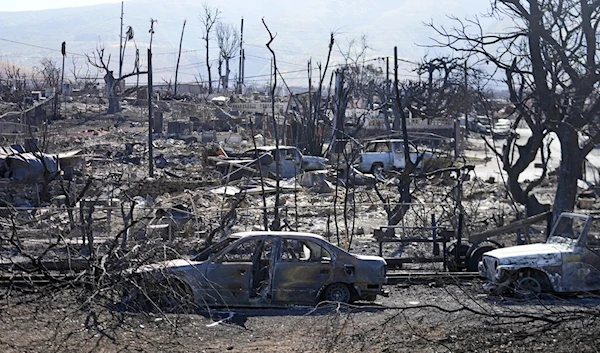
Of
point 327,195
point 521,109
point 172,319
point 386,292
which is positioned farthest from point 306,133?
point 172,319

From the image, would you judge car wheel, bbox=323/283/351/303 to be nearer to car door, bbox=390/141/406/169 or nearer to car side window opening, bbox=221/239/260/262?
car side window opening, bbox=221/239/260/262

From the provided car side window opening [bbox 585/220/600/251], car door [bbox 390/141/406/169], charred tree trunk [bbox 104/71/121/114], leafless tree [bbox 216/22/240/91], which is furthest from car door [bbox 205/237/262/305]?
leafless tree [bbox 216/22/240/91]

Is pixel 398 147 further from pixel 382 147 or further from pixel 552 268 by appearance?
pixel 552 268

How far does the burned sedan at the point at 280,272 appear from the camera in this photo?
14023 mm

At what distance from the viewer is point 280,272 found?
14.2 m

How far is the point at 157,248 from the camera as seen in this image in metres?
13.5

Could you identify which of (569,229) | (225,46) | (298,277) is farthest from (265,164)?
(225,46)

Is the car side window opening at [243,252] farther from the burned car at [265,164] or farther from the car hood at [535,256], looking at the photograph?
the burned car at [265,164]

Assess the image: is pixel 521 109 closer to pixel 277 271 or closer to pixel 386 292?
pixel 386 292

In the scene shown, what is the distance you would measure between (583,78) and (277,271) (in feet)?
31.1

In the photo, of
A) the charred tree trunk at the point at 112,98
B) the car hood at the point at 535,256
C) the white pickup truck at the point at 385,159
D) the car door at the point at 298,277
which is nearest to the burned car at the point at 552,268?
the car hood at the point at 535,256

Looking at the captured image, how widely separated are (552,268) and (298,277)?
4.22 meters

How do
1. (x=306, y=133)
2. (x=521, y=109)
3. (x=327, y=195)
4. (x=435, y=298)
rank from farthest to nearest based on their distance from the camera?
(x=306, y=133) → (x=327, y=195) → (x=521, y=109) → (x=435, y=298)

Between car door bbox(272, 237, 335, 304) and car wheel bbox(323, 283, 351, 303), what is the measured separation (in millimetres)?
127
